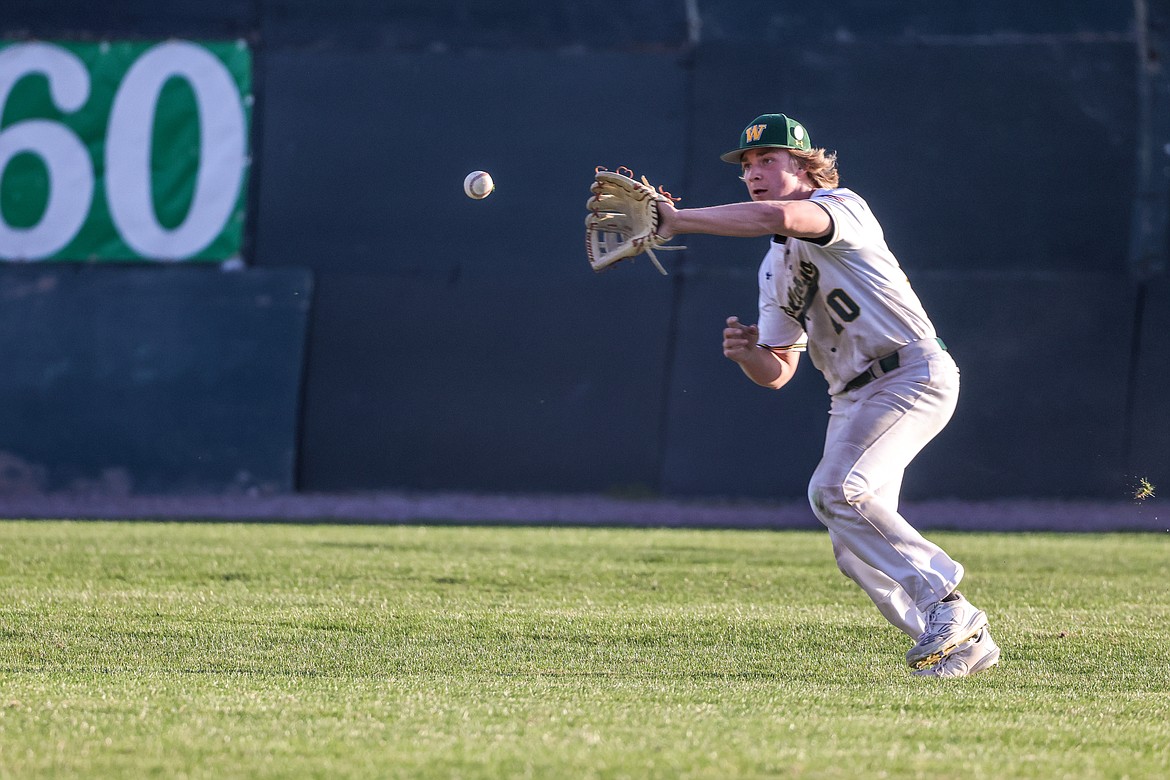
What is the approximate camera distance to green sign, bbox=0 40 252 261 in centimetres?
1508

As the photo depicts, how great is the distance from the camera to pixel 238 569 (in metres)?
8.91

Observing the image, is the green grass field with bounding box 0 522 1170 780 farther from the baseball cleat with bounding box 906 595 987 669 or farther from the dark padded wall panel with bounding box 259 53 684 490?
the dark padded wall panel with bounding box 259 53 684 490

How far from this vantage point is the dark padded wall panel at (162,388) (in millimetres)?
14734

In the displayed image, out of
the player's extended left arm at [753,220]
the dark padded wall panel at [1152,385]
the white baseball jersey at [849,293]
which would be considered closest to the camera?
the player's extended left arm at [753,220]

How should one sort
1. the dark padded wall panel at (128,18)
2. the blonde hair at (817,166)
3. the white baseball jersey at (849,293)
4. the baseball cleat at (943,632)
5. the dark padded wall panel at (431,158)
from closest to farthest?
the baseball cleat at (943,632) < the white baseball jersey at (849,293) < the blonde hair at (817,166) < the dark padded wall panel at (431,158) < the dark padded wall panel at (128,18)

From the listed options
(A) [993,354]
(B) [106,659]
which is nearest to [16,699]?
(B) [106,659]

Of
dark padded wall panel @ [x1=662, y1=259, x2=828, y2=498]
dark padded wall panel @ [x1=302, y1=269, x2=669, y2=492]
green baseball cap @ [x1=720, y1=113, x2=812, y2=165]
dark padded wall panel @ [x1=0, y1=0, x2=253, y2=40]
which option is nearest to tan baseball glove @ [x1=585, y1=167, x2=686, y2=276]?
green baseball cap @ [x1=720, y1=113, x2=812, y2=165]

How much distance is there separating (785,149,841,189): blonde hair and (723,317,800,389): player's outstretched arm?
608mm

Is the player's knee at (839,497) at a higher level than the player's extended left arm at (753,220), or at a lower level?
lower

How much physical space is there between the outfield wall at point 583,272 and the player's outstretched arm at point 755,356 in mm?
8315

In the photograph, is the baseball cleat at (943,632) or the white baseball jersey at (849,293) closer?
the baseball cleat at (943,632)

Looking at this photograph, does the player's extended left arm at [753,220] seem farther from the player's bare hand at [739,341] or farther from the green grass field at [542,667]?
the green grass field at [542,667]

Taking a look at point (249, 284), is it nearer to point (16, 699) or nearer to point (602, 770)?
point (16, 699)

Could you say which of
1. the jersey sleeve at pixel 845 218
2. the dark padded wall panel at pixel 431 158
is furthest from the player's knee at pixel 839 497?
the dark padded wall panel at pixel 431 158
